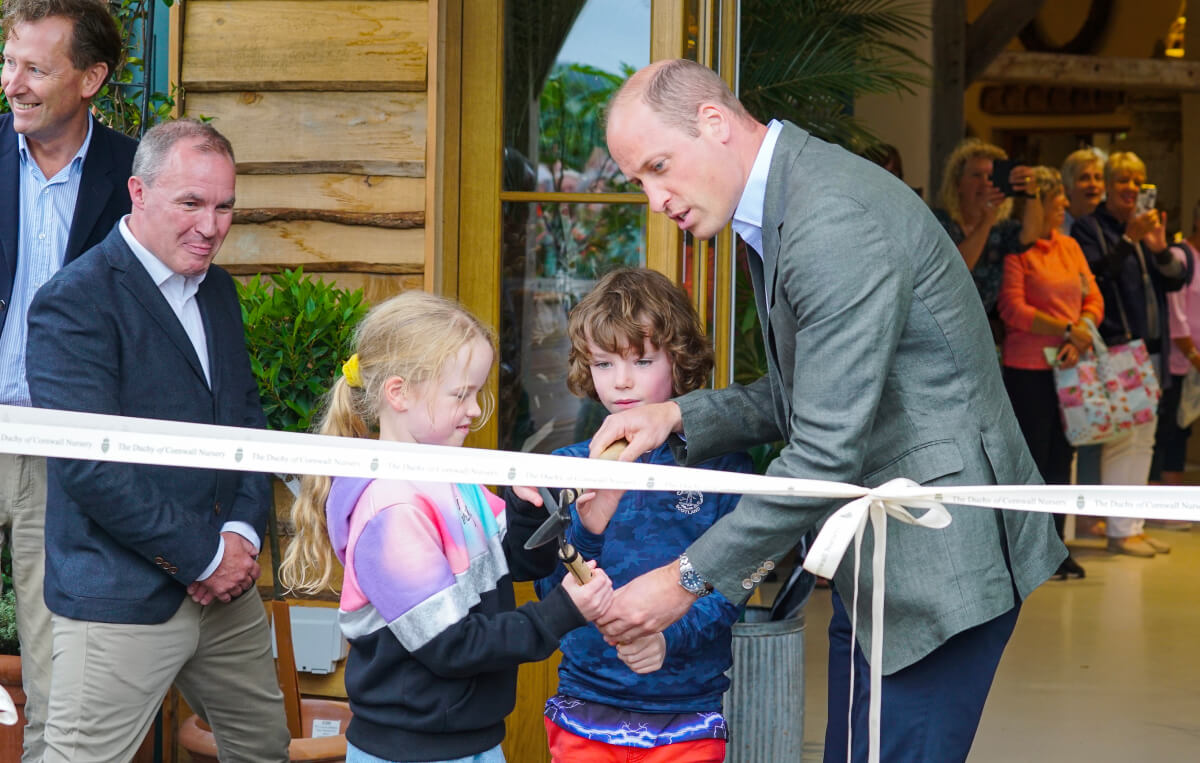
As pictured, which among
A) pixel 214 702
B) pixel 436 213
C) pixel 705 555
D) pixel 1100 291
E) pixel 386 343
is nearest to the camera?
pixel 705 555

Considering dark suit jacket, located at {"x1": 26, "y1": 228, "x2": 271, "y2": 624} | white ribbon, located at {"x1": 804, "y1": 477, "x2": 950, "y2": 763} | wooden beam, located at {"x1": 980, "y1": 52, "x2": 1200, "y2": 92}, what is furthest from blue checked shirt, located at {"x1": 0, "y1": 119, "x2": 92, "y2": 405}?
wooden beam, located at {"x1": 980, "y1": 52, "x2": 1200, "y2": 92}

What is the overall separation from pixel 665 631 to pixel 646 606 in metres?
0.20

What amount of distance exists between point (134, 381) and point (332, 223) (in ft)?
3.98

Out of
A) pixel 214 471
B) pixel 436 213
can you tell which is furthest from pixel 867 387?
pixel 436 213

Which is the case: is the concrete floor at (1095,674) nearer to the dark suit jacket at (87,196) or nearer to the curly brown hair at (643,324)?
the curly brown hair at (643,324)

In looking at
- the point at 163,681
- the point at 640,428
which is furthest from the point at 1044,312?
the point at 163,681

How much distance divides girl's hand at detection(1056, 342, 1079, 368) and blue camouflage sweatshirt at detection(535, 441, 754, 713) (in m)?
4.19

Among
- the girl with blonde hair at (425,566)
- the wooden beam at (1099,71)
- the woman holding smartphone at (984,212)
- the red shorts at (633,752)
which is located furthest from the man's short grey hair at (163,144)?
the wooden beam at (1099,71)

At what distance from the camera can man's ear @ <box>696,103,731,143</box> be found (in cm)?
210

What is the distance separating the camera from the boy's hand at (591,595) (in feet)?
6.85

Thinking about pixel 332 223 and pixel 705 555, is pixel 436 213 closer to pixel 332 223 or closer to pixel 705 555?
pixel 332 223

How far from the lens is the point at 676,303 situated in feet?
8.39

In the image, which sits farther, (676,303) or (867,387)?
(676,303)

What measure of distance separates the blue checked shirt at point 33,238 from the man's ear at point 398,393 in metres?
1.03
